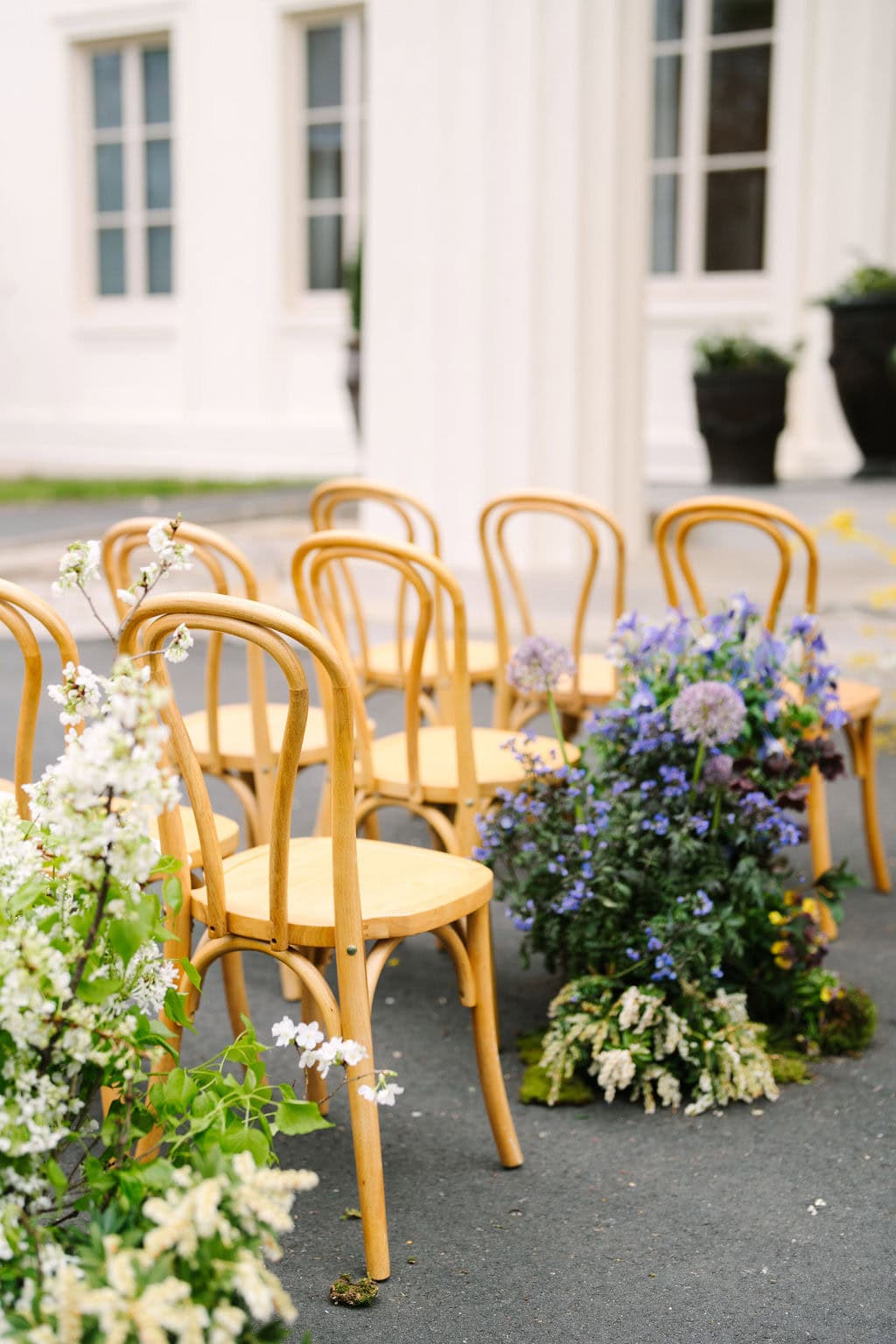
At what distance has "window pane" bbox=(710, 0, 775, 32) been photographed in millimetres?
10000

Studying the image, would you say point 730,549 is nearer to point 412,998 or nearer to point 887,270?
point 887,270

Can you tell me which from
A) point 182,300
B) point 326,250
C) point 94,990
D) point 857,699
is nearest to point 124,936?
point 94,990

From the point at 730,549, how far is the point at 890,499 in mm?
933

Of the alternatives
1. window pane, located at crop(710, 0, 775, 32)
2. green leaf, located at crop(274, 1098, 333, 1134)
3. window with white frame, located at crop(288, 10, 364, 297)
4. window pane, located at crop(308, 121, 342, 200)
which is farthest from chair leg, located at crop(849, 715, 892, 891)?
window pane, located at crop(308, 121, 342, 200)

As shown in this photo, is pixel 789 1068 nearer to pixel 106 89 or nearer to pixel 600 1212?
pixel 600 1212

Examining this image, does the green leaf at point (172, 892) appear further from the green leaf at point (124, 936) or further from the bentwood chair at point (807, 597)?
the bentwood chair at point (807, 597)

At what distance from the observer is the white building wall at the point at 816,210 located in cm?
954

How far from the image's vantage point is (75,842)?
1453 millimetres

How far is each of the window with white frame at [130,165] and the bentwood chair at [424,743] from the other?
11123 millimetres

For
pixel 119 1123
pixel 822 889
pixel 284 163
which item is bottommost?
pixel 822 889

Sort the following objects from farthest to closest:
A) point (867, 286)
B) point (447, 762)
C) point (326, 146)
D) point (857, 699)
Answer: point (326, 146) → point (867, 286) → point (857, 699) → point (447, 762)

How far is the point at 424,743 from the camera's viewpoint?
10.5ft

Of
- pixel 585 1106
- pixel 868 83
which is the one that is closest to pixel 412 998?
pixel 585 1106

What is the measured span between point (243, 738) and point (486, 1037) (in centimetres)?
107
